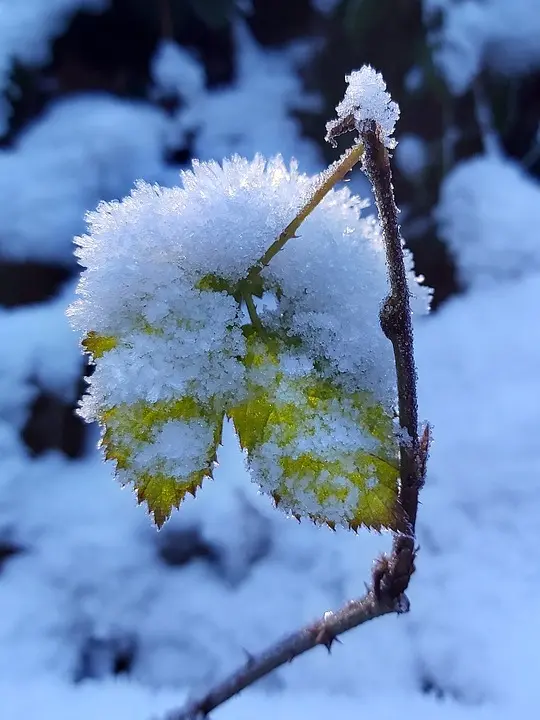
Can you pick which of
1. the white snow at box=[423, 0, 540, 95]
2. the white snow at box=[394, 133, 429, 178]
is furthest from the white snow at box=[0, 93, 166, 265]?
the white snow at box=[423, 0, 540, 95]

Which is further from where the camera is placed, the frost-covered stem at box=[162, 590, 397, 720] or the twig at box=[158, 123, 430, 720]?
the frost-covered stem at box=[162, 590, 397, 720]

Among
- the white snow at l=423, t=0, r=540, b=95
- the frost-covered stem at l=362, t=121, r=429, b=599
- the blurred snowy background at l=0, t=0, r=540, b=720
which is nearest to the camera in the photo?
the frost-covered stem at l=362, t=121, r=429, b=599

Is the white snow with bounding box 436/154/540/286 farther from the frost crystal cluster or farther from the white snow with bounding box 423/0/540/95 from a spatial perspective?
the frost crystal cluster

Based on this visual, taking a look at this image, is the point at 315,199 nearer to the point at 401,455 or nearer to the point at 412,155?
the point at 401,455

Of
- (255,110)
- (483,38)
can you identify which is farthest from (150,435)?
(483,38)

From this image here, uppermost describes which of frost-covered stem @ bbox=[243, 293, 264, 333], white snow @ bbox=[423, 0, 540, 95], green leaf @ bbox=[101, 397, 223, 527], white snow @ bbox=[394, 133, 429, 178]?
white snow @ bbox=[423, 0, 540, 95]

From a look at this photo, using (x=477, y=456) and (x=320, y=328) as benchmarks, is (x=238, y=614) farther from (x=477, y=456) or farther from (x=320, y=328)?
(x=320, y=328)

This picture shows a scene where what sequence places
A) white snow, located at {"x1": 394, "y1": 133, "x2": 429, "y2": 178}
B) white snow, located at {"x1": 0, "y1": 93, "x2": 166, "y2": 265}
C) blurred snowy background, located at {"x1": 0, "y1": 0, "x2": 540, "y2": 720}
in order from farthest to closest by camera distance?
white snow, located at {"x1": 394, "y1": 133, "x2": 429, "y2": 178}
white snow, located at {"x1": 0, "y1": 93, "x2": 166, "y2": 265}
blurred snowy background, located at {"x1": 0, "y1": 0, "x2": 540, "y2": 720}

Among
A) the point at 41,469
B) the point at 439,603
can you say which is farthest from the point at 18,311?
Result: the point at 439,603
